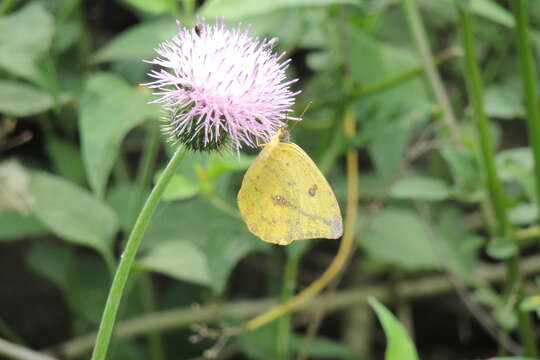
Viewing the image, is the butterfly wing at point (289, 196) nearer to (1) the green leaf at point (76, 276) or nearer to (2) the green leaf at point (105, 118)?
(2) the green leaf at point (105, 118)

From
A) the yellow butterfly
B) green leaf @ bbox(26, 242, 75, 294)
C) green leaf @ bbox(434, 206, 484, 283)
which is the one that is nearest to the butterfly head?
the yellow butterfly

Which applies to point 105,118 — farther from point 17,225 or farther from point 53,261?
point 53,261

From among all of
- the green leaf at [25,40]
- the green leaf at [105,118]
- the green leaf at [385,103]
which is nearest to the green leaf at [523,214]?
the green leaf at [385,103]

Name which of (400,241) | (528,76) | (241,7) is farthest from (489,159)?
(241,7)

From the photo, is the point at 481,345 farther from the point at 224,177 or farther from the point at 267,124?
the point at 267,124

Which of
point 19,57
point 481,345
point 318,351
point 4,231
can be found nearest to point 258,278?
point 318,351

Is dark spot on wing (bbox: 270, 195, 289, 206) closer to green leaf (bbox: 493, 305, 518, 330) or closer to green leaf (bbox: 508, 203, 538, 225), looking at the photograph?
green leaf (bbox: 508, 203, 538, 225)
